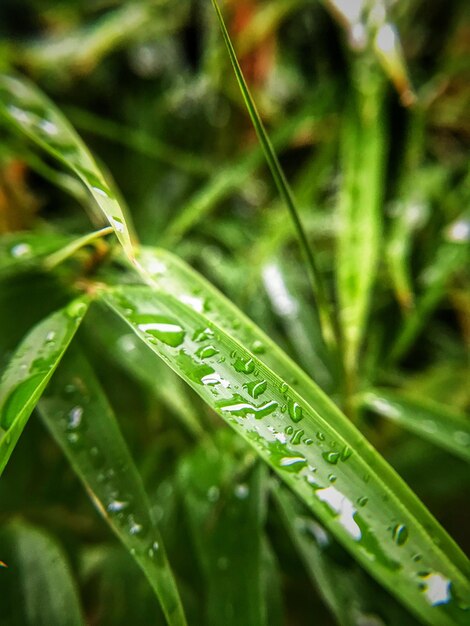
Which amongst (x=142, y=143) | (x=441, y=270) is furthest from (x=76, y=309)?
(x=142, y=143)

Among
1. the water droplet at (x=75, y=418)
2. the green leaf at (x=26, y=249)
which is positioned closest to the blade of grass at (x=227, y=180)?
the green leaf at (x=26, y=249)

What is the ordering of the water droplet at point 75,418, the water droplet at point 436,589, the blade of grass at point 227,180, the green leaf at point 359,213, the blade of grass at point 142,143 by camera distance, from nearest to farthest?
1. the water droplet at point 436,589
2. the water droplet at point 75,418
3. the green leaf at point 359,213
4. the blade of grass at point 227,180
5. the blade of grass at point 142,143

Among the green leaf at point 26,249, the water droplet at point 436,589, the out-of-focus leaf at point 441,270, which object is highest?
the green leaf at point 26,249

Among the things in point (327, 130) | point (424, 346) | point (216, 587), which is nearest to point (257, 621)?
point (216, 587)

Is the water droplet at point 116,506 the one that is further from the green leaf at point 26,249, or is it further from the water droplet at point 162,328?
the green leaf at point 26,249

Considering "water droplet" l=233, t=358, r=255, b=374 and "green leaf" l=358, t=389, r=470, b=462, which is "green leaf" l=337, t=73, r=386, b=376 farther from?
"water droplet" l=233, t=358, r=255, b=374
